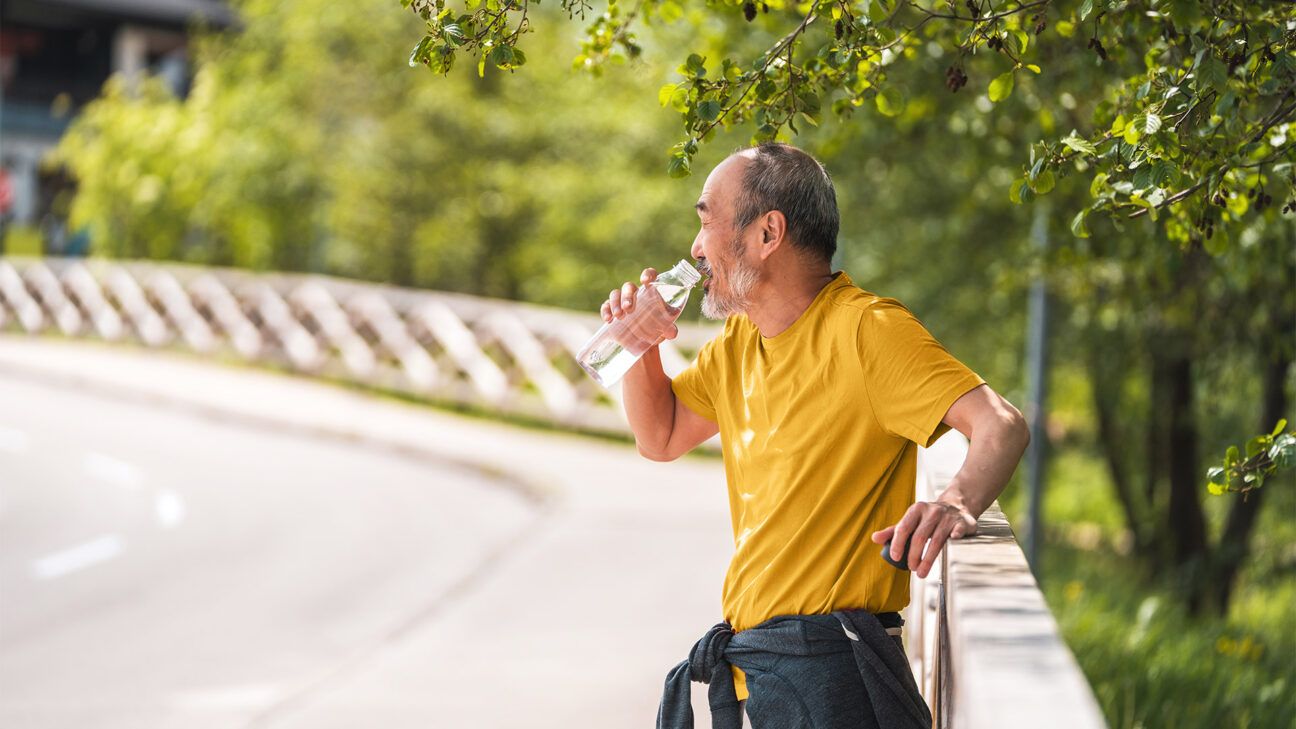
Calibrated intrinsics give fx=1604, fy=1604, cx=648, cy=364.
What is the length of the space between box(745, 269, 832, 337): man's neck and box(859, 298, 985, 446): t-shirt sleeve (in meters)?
0.18

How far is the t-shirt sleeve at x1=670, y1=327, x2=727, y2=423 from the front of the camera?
337 centimetres

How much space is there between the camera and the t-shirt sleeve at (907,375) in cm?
280

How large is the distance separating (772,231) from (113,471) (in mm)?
11926

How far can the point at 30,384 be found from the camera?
2019cm

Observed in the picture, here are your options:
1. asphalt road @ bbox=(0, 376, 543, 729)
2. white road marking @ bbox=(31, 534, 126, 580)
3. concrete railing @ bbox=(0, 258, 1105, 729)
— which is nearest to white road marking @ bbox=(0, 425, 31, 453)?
asphalt road @ bbox=(0, 376, 543, 729)

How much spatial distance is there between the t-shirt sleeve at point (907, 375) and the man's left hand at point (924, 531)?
0.13 m

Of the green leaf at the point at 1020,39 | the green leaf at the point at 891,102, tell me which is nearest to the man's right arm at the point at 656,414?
the green leaf at the point at 1020,39

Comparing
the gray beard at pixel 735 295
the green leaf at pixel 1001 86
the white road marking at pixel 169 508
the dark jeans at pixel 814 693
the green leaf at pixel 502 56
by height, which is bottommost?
the white road marking at pixel 169 508

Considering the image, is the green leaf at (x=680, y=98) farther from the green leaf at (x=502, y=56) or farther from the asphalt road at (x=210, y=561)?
the asphalt road at (x=210, y=561)

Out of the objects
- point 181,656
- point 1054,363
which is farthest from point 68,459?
point 1054,363

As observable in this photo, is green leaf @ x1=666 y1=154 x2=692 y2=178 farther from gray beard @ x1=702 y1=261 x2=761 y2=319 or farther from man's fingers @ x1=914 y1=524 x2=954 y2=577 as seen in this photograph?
man's fingers @ x1=914 y1=524 x2=954 y2=577

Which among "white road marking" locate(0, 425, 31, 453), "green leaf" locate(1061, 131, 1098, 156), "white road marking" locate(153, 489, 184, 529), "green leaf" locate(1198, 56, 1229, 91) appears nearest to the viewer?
"green leaf" locate(1198, 56, 1229, 91)

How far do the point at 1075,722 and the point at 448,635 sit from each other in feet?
21.4

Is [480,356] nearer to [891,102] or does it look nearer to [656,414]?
[891,102]
